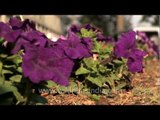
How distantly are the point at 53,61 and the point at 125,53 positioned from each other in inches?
35.5

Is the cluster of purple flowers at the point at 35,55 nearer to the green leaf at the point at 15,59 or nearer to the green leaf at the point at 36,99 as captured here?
the green leaf at the point at 15,59

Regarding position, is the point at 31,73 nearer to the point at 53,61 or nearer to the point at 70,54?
the point at 53,61

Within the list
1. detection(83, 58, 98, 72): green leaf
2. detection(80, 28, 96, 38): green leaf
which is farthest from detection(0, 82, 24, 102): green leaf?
detection(80, 28, 96, 38): green leaf

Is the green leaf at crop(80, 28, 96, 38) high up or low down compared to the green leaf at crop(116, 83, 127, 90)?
up

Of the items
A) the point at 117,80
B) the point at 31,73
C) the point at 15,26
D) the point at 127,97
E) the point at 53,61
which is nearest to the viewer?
the point at 31,73

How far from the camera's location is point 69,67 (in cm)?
204

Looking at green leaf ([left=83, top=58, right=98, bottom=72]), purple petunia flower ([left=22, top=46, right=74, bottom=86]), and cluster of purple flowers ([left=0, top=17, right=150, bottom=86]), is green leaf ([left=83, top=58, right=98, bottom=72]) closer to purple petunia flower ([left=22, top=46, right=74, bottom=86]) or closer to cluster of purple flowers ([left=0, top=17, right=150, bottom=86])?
cluster of purple flowers ([left=0, top=17, right=150, bottom=86])

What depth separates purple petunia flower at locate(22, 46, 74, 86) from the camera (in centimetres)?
185

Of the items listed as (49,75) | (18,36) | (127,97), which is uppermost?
(18,36)

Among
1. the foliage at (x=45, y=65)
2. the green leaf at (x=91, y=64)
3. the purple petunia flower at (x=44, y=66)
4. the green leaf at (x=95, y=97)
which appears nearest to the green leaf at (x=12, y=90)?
the foliage at (x=45, y=65)

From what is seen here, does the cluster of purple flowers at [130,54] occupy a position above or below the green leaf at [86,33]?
below

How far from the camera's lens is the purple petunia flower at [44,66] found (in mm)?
1854
